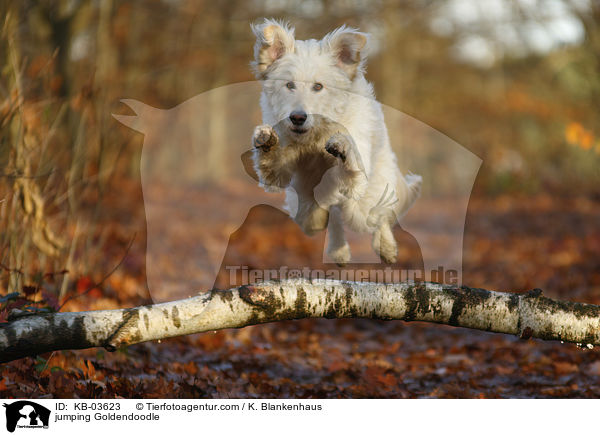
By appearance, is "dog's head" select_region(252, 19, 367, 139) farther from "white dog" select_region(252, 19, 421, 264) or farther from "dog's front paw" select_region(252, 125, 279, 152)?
"dog's front paw" select_region(252, 125, 279, 152)

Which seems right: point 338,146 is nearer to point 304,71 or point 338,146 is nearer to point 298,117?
point 298,117

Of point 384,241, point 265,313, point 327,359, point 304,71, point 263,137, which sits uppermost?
point 304,71

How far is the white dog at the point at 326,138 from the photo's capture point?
2312 millimetres

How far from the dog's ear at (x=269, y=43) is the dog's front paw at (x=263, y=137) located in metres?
0.27

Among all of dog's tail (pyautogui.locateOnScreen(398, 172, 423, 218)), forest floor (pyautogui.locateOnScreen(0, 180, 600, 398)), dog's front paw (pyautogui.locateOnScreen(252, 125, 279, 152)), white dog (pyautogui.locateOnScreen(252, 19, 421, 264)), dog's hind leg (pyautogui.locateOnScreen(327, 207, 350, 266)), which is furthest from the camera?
forest floor (pyautogui.locateOnScreen(0, 180, 600, 398))

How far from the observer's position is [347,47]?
7.84ft

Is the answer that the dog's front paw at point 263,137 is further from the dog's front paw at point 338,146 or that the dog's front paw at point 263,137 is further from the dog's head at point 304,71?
the dog's front paw at point 338,146

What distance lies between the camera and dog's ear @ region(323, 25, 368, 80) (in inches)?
92.7

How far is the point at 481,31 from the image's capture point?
81.0 ft

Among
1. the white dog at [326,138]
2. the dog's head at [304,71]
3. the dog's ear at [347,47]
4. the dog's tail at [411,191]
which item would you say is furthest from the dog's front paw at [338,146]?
the dog's tail at [411,191]

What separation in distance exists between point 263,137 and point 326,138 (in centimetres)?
46
